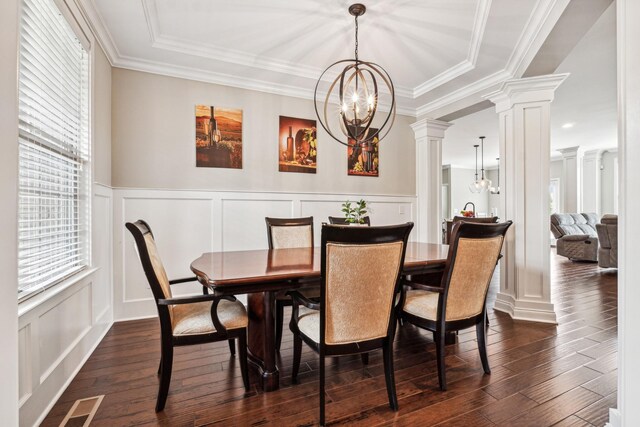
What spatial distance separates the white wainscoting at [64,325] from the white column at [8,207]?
0.44 meters

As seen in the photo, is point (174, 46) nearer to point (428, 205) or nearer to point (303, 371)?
point (303, 371)

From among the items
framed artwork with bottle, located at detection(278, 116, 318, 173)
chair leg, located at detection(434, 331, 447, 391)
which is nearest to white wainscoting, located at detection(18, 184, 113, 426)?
framed artwork with bottle, located at detection(278, 116, 318, 173)

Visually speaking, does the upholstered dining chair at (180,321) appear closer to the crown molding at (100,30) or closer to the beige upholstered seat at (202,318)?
the beige upholstered seat at (202,318)

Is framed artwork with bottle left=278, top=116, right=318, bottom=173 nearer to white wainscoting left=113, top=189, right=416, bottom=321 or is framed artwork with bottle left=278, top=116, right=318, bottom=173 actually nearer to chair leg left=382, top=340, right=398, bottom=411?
white wainscoting left=113, top=189, right=416, bottom=321

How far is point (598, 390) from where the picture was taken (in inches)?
72.2

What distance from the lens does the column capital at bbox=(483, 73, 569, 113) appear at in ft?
9.73

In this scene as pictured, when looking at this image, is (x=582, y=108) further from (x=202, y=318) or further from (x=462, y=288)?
(x=202, y=318)

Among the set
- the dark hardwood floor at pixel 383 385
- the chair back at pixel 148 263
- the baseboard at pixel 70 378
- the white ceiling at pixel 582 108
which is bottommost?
the dark hardwood floor at pixel 383 385

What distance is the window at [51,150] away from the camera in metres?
1.55

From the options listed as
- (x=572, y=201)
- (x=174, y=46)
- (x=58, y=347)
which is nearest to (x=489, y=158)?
(x=572, y=201)

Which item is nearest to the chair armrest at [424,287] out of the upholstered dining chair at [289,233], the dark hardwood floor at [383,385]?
the dark hardwood floor at [383,385]

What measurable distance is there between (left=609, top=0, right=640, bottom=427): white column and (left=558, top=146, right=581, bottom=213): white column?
340 inches

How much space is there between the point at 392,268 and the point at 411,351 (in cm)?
114

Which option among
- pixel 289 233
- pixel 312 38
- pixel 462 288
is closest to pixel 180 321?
pixel 289 233
